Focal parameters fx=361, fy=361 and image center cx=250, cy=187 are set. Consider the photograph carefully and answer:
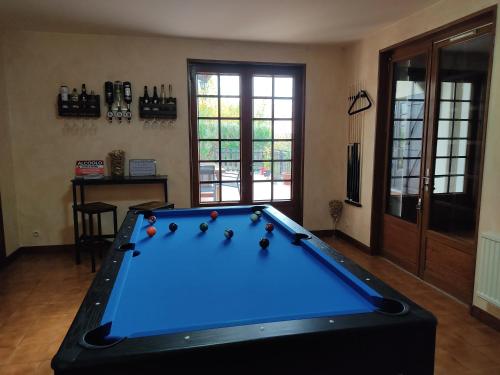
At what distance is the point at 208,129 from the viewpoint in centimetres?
463

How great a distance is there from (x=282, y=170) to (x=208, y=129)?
3.76 feet

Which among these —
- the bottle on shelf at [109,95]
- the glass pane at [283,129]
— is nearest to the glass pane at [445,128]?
the glass pane at [283,129]

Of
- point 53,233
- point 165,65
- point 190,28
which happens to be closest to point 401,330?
point 190,28

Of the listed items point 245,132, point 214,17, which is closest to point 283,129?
point 245,132

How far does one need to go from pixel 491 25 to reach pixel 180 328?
3.00 metres

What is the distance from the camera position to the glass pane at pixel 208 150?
4645 mm

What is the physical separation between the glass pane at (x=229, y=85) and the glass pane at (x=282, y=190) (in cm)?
133

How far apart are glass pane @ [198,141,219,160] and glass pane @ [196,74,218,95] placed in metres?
0.63

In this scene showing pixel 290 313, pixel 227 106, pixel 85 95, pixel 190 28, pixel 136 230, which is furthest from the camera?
pixel 227 106

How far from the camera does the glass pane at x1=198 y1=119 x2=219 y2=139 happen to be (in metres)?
4.61

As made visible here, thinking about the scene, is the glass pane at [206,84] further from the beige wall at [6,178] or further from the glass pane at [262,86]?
the beige wall at [6,178]

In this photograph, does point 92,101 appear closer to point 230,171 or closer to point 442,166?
point 230,171

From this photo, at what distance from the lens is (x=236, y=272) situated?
5.51 feet

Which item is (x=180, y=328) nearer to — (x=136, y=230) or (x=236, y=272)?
(x=236, y=272)
